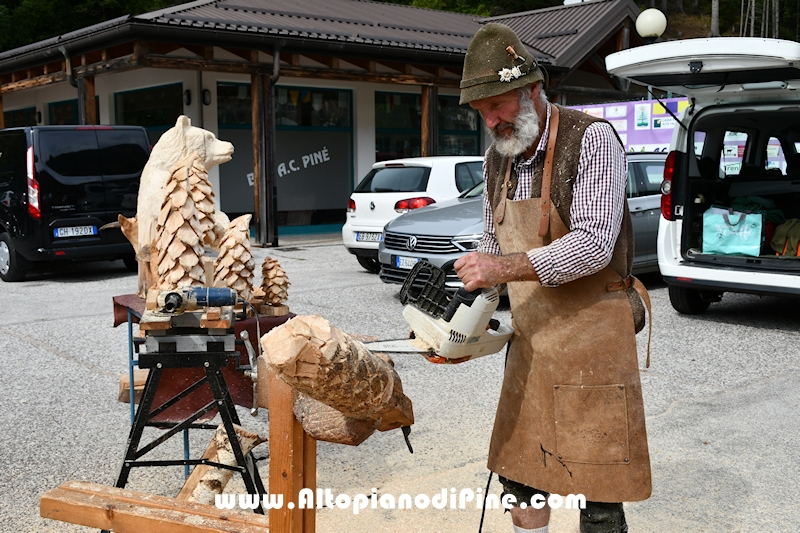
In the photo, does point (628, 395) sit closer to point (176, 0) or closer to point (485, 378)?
point (485, 378)

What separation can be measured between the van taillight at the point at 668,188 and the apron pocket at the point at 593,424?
5.44m

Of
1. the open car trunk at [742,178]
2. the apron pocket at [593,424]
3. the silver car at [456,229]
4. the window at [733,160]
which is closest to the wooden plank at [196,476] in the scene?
the apron pocket at [593,424]

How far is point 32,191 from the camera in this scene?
32.9 ft

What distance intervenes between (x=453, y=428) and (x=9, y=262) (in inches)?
322

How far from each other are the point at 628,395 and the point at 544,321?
0.36 metres

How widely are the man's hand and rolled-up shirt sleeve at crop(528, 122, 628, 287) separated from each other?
0.10ft

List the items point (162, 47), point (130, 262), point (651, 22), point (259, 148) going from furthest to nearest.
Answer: point (259, 148) → point (162, 47) → point (651, 22) → point (130, 262)

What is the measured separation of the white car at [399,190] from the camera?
10.1 meters

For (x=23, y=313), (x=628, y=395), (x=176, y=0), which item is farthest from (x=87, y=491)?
(x=176, y=0)

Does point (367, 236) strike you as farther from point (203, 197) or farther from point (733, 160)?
point (203, 197)

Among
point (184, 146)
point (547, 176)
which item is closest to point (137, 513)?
point (547, 176)

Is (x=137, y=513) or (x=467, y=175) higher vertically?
(x=467, y=175)

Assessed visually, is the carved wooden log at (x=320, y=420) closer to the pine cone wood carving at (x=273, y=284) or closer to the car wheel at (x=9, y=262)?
the pine cone wood carving at (x=273, y=284)

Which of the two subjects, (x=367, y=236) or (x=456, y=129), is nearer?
(x=367, y=236)
